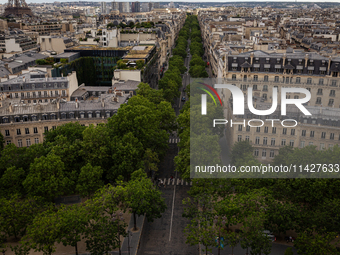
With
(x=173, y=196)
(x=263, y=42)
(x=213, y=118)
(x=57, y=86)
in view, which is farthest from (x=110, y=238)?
(x=263, y=42)

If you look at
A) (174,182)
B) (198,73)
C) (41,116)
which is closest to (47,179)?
(41,116)

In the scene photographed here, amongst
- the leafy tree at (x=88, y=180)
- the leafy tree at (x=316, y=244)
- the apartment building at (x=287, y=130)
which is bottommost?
the leafy tree at (x=316, y=244)

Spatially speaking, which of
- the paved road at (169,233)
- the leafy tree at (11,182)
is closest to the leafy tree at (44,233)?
the leafy tree at (11,182)

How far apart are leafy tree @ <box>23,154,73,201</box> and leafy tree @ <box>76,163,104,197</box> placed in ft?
6.05

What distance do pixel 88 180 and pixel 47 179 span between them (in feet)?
18.9

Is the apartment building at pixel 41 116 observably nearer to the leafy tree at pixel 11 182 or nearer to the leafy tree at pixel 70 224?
the leafy tree at pixel 11 182

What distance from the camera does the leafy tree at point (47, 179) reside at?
47.8m

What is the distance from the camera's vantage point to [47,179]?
48.5 m

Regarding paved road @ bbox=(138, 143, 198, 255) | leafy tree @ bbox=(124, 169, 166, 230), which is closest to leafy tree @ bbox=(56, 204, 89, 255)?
leafy tree @ bbox=(124, 169, 166, 230)

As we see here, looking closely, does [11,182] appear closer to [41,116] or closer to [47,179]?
[47,179]

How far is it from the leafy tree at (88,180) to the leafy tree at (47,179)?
1.84 meters

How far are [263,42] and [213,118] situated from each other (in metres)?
47.2

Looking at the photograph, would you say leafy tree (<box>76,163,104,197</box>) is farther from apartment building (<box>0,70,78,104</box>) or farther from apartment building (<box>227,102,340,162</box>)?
apartment building (<box>0,70,78,104</box>)

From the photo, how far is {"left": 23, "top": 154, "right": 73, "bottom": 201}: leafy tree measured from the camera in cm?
4778
